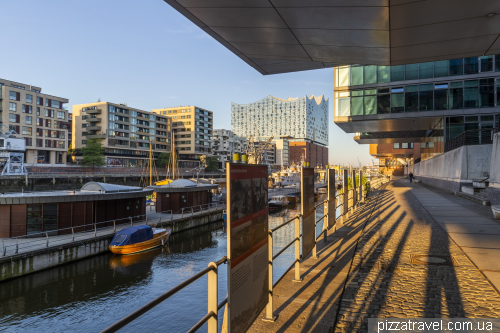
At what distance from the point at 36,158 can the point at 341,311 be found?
89571mm

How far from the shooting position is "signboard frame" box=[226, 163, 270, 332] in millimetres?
3297

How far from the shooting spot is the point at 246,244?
3652 mm

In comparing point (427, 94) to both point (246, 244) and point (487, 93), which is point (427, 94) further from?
point (246, 244)

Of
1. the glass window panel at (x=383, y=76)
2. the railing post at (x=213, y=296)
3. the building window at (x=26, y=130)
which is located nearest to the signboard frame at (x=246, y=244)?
the railing post at (x=213, y=296)

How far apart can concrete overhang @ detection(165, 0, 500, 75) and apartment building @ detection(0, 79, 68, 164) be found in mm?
81816

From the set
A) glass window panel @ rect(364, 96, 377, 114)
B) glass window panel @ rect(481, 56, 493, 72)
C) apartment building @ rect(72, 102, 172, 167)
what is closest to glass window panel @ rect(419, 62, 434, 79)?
glass window panel @ rect(481, 56, 493, 72)

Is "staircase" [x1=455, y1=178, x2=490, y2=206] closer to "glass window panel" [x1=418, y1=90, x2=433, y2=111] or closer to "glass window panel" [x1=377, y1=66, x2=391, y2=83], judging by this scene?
"glass window panel" [x1=418, y1=90, x2=433, y2=111]

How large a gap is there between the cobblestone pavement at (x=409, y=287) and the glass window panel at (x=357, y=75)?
2548 cm

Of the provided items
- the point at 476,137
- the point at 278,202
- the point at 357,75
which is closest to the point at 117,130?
the point at 278,202

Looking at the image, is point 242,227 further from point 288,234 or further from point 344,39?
point 288,234

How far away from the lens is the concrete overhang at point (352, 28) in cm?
657

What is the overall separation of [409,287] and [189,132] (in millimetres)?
114585

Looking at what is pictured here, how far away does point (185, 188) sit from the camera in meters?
31.7

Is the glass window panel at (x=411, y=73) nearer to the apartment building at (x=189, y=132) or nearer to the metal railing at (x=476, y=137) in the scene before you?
the metal railing at (x=476, y=137)
